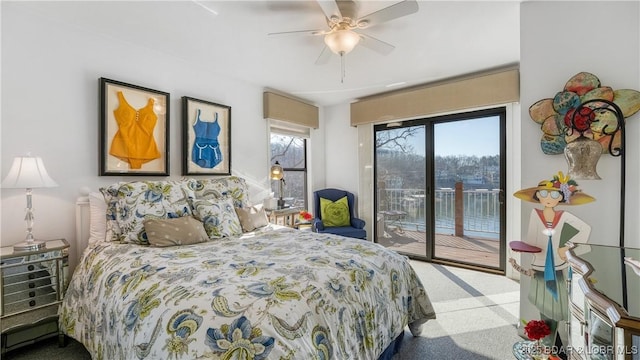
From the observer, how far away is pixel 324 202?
4352mm

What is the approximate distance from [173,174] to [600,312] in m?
3.27

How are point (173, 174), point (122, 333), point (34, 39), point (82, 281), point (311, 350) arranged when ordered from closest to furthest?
1. point (311, 350)
2. point (122, 333)
3. point (82, 281)
4. point (34, 39)
5. point (173, 174)

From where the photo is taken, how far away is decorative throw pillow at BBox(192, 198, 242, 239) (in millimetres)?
2377

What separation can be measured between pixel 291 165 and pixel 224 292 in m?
3.58

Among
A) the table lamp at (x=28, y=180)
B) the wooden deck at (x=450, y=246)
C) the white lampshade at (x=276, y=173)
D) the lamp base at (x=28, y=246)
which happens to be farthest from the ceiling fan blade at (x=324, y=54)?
the wooden deck at (x=450, y=246)

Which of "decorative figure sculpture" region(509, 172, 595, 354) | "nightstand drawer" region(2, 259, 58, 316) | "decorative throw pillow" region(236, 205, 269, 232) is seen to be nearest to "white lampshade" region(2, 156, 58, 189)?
"nightstand drawer" region(2, 259, 58, 316)

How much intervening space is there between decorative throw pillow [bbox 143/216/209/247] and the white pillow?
377 mm

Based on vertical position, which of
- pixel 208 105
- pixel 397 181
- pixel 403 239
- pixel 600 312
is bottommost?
pixel 403 239

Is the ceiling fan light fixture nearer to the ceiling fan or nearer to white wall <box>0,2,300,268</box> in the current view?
the ceiling fan

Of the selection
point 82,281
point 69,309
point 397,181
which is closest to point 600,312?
point 82,281

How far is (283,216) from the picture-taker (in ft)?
12.5

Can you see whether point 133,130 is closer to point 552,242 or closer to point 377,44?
point 377,44

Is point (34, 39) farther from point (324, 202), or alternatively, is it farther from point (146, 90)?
point (324, 202)

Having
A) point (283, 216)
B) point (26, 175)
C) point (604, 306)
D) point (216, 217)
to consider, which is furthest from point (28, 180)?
point (604, 306)
